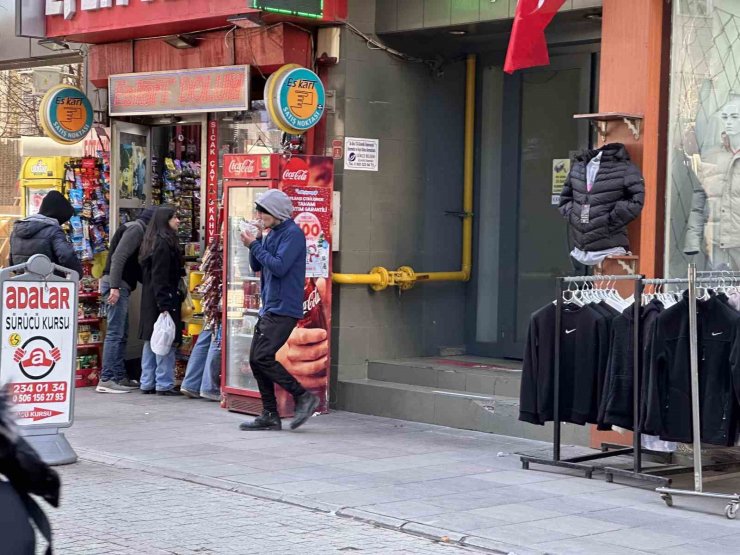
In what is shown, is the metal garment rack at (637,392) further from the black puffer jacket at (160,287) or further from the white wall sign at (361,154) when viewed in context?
the black puffer jacket at (160,287)

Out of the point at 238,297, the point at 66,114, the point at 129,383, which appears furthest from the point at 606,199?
the point at 66,114

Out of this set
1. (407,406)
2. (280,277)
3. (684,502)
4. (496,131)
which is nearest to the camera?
(684,502)

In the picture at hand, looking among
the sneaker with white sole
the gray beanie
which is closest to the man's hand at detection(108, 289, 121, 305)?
the sneaker with white sole

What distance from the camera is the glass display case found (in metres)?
11.8

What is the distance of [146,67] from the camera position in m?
13.6

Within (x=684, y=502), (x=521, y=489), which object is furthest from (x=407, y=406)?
(x=684, y=502)

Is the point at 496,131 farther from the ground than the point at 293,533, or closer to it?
farther from the ground

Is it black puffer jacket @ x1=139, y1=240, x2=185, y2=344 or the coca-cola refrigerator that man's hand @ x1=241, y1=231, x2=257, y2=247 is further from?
black puffer jacket @ x1=139, y1=240, x2=185, y2=344

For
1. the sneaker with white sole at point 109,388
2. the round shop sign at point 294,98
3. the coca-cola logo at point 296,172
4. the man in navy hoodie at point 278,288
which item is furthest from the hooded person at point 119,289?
the man in navy hoodie at point 278,288

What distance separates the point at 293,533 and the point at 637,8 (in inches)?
199

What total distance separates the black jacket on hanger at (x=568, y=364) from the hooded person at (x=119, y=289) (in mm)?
5613

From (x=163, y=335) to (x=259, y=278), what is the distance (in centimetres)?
164

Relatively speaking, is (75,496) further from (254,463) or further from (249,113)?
(249,113)

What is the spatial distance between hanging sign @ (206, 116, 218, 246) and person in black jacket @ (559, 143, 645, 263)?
193 inches
